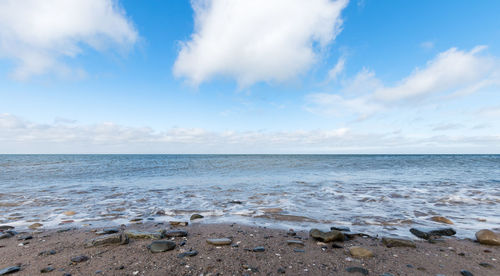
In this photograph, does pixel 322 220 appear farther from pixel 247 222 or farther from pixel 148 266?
pixel 148 266

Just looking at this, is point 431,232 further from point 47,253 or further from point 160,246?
point 47,253

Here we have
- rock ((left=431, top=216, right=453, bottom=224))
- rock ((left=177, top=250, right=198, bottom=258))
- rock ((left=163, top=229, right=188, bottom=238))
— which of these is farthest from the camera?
rock ((left=431, top=216, right=453, bottom=224))

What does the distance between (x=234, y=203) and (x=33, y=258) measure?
5.52 meters

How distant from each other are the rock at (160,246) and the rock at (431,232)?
5.01 m

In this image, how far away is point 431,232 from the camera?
4.81 metres

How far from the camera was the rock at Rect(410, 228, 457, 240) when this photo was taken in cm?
470

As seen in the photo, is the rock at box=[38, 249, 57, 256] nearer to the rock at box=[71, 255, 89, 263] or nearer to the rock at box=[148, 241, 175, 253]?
the rock at box=[71, 255, 89, 263]

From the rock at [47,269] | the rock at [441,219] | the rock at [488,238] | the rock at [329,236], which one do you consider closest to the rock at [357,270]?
the rock at [329,236]

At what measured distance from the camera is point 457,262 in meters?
3.53

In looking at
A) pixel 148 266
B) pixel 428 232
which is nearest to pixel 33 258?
pixel 148 266

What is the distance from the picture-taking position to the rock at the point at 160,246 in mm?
3801

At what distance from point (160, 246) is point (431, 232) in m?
5.48

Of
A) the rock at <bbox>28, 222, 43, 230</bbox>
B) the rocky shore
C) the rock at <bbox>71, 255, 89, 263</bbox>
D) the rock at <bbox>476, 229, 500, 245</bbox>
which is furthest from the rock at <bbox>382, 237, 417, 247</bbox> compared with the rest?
the rock at <bbox>28, 222, 43, 230</bbox>

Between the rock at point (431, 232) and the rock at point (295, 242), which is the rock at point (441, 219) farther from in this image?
the rock at point (295, 242)
